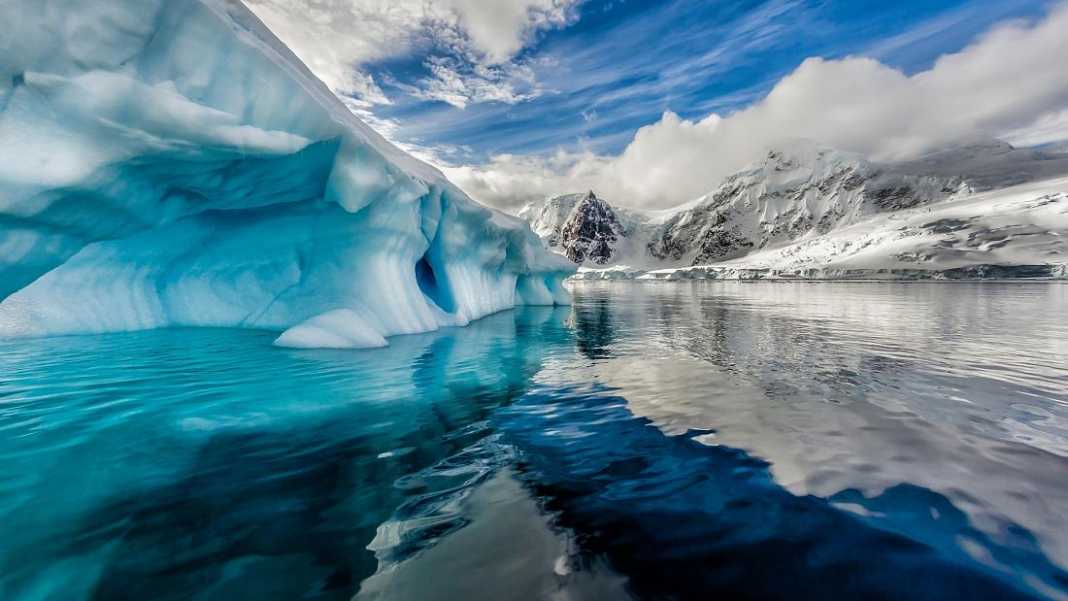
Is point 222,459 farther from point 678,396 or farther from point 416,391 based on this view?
point 678,396

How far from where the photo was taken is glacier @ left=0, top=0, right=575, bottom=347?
5.41 metres

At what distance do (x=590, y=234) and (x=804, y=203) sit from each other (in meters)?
89.6

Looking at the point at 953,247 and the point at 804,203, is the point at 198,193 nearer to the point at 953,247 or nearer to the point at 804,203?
the point at 953,247

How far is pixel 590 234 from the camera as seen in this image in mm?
191250

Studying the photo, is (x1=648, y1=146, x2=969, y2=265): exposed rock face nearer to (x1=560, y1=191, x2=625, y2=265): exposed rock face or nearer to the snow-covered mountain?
the snow-covered mountain

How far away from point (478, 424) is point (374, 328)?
23.5ft

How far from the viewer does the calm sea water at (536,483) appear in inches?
92.2

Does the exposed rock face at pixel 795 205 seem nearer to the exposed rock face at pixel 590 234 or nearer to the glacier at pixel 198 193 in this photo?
the exposed rock face at pixel 590 234

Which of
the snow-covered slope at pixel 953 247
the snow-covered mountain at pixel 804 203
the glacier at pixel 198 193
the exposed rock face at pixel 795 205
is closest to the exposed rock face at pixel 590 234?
the snow-covered mountain at pixel 804 203

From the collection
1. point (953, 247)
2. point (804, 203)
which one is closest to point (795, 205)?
point (804, 203)

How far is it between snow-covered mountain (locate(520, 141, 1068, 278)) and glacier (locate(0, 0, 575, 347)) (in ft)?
407

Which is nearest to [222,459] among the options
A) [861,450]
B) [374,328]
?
[861,450]

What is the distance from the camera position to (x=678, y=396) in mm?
5934

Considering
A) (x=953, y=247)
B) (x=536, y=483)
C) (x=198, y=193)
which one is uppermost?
(x=198, y=193)
